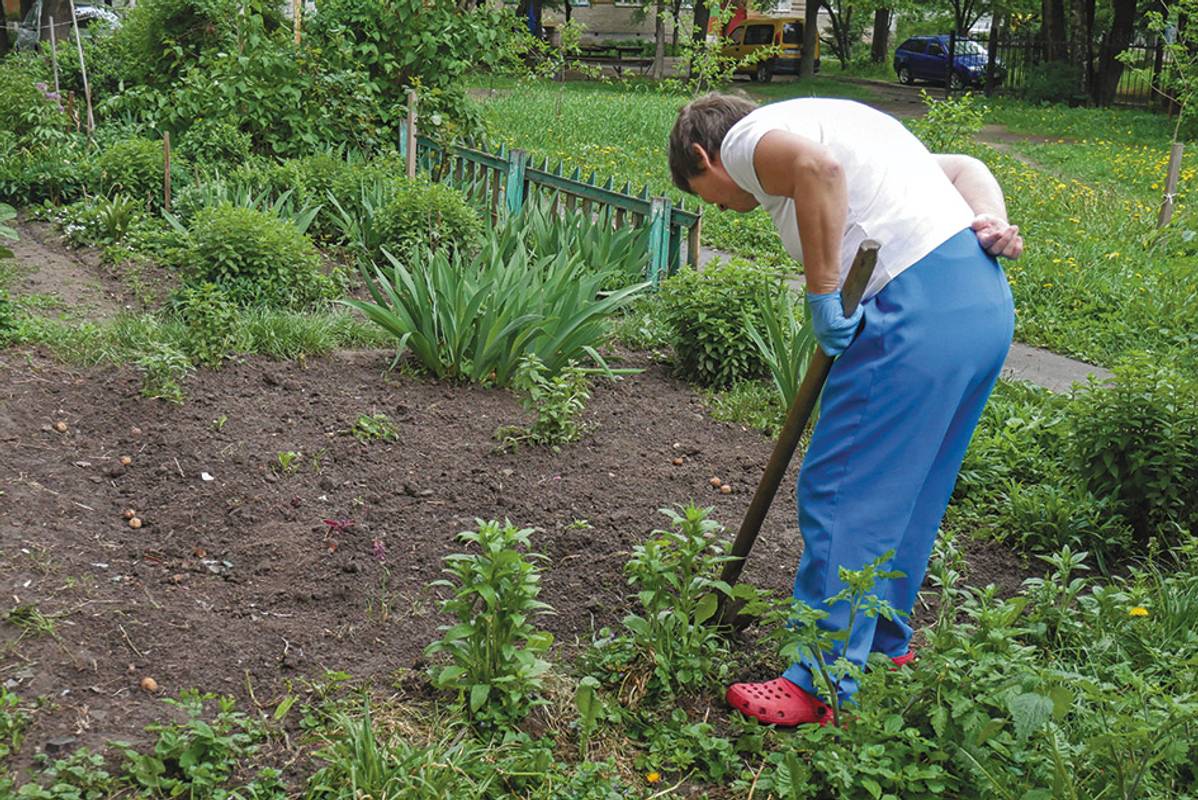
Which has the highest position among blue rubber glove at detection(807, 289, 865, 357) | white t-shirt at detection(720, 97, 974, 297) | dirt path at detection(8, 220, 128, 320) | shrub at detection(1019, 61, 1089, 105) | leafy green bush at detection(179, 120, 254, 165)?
white t-shirt at detection(720, 97, 974, 297)

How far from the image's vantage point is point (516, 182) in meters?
8.20

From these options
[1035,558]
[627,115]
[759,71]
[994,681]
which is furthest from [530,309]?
[759,71]

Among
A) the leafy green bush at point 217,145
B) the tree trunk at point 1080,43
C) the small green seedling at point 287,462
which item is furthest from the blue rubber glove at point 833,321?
the tree trunk at point 1080,43

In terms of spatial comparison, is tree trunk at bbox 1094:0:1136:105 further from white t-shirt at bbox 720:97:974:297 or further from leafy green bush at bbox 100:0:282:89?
white t-shirt at bbox 720:97:974:297

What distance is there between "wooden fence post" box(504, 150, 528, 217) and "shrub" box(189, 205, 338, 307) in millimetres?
2088

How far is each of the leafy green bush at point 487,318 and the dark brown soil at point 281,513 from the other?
6.5 inches

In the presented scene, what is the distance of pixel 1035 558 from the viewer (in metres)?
4.08

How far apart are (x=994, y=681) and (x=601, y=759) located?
3.02ft

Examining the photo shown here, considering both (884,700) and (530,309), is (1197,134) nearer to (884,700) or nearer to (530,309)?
(530,309)

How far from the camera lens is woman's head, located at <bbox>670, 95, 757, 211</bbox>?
2.92m

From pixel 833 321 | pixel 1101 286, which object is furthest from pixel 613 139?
pixel 833 321

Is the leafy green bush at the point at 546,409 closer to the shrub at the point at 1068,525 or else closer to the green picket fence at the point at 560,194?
the shrub at the point at 1068,525

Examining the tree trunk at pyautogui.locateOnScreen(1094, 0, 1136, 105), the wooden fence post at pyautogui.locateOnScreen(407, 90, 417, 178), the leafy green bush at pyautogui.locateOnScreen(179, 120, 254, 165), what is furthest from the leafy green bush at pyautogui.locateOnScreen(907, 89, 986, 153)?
the tree trunk at pyautogui.locateOnScreen(1094, 0, 1136, 105)

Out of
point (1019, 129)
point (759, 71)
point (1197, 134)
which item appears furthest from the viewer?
point (759, 71)
